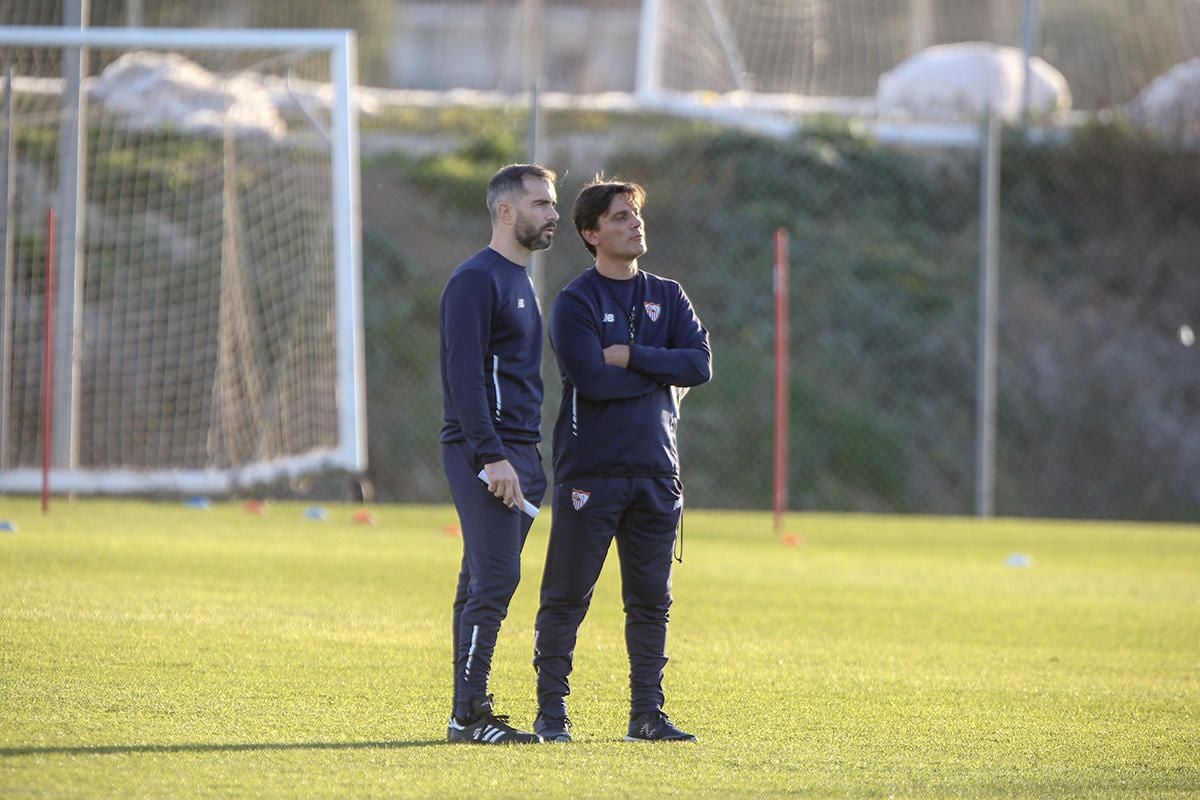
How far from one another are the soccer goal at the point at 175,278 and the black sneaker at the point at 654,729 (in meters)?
7.97

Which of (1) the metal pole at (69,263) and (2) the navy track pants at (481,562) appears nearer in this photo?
(2) the navy track pants at (481,562)

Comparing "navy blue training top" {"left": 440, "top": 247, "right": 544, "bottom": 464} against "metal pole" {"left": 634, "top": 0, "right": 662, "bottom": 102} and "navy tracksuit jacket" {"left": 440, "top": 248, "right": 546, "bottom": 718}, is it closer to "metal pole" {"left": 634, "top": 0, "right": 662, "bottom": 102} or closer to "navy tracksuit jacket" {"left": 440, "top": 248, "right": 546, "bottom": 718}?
"navy tracksuit jacket" {"left": 440, "top": 248, "right": 546, "bottom": 718}

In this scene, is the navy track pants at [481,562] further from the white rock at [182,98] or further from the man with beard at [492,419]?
the white rock at [182,98]

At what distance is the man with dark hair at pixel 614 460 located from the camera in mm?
5348

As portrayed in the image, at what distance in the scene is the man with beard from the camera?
516 cm

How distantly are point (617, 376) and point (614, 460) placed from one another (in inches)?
10.2

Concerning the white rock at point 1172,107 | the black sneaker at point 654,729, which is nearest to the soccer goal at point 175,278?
the black sneaker at point 654,729

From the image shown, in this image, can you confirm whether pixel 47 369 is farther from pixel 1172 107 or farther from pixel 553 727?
pixel 1172 107

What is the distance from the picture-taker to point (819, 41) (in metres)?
21.4

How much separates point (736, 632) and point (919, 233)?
12.3 m

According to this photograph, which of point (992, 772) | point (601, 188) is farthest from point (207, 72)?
point (992, 772)

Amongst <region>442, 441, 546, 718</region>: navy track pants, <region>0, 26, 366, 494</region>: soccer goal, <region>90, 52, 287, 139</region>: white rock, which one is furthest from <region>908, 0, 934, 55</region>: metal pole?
<region>442, 441, 546, 718</region>: navy track pants

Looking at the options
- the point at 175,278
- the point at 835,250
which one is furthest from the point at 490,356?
the point at 835,250

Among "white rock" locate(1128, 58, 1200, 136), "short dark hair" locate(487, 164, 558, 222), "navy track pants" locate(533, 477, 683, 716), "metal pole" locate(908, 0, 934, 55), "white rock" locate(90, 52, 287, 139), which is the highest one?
"metal pole" locate(908, 0, 934, 55)
